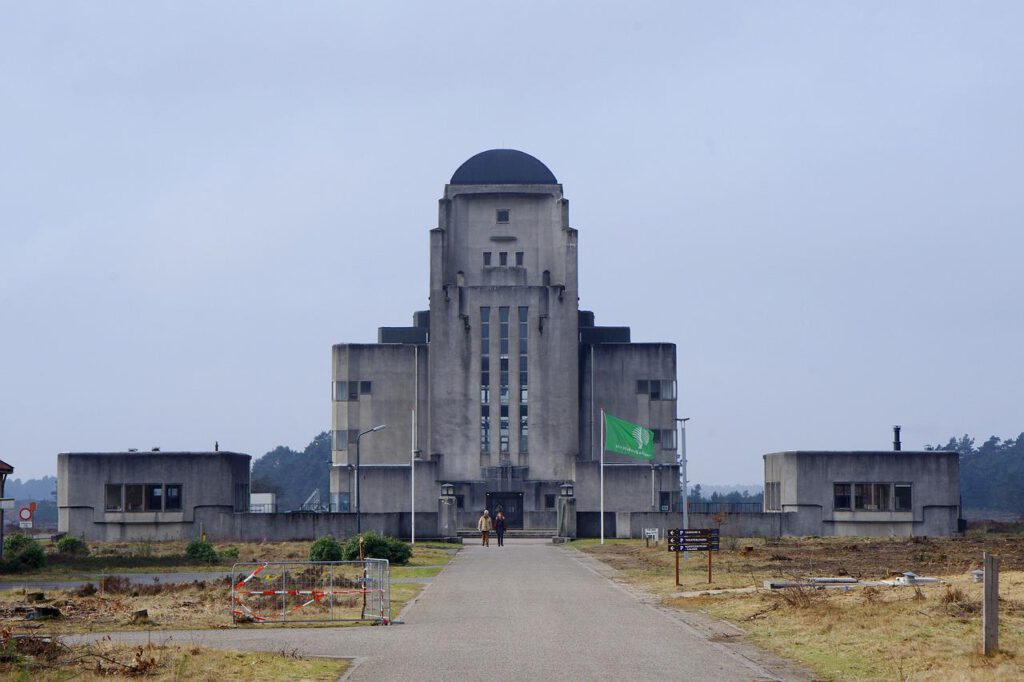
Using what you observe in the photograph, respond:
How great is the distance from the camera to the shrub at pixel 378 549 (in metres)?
44.3

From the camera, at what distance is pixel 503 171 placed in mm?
93812

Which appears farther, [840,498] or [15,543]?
[840,498]

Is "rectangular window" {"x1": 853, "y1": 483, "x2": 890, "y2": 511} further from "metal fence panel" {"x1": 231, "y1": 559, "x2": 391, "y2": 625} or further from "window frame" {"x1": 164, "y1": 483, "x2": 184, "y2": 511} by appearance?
"metal fence panel" {"x1": 231, "y1": 559, "x2": 391, "y2": 625}

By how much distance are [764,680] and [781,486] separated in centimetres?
6084

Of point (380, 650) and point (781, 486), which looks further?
point (781, 486)

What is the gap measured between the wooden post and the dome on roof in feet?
249

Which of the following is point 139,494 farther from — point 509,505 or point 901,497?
point 901,497

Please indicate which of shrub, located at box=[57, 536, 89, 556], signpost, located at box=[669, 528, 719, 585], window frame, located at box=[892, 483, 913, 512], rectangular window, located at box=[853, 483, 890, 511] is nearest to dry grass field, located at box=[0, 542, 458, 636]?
signpost, located at box=[669, 528, 719, 585]

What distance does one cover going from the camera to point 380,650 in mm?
21656

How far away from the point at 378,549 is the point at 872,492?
39257mm

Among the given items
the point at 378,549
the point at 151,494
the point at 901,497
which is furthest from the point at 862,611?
the point at 151,494

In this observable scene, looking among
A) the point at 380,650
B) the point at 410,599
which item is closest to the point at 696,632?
the point at 380,650

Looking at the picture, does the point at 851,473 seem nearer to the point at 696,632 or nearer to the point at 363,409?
the point at 363,409

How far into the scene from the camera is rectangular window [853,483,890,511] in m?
75.9
